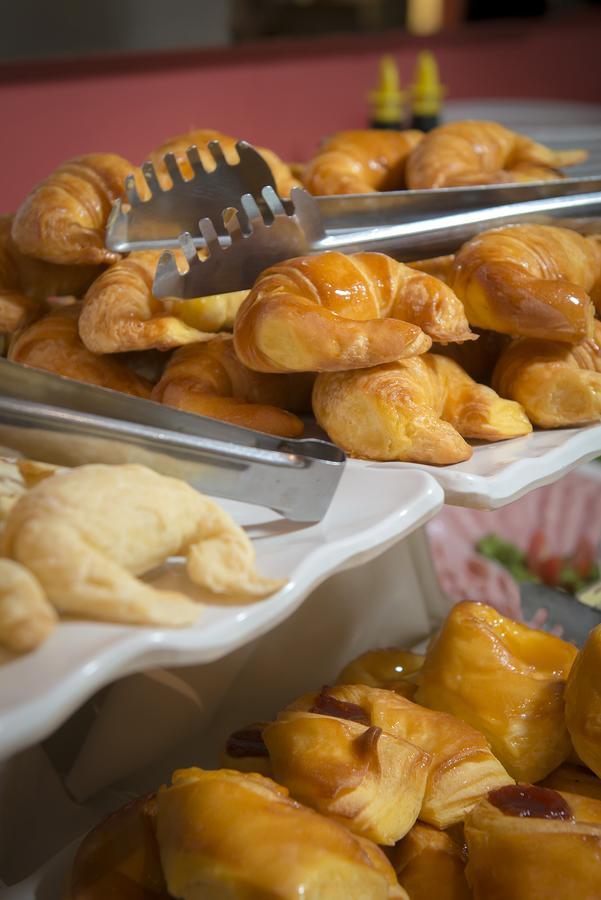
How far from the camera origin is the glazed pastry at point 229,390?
2.40 feet

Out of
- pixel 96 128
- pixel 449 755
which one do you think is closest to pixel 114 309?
pixel 449 755

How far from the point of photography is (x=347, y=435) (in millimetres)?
712

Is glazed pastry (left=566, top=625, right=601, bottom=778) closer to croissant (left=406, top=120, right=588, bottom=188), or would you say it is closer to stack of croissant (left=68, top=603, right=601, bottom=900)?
stack of croissant (left=68, top=603, right=601, bottom=900)

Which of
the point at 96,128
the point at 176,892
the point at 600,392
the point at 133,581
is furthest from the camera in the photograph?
A: the point at 96,128

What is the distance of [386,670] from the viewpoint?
0.93 metres

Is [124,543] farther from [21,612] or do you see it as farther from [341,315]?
[341,315]

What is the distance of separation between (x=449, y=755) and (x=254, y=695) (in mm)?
262

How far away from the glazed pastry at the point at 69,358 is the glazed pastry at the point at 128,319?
2cm

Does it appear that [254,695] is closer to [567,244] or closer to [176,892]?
[176,892]

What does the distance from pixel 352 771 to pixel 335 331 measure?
30cm

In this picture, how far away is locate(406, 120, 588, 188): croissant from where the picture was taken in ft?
3.26

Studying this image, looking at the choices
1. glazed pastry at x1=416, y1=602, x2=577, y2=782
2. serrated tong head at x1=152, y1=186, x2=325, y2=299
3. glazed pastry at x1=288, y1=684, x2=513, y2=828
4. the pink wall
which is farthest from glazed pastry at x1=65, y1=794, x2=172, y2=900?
the pink wall

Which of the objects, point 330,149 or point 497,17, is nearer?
point 330,149

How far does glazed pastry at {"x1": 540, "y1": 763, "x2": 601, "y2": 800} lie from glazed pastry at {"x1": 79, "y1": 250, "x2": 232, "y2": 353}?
1.47 ft
